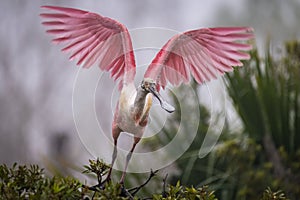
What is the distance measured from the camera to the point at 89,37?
0.95 meters

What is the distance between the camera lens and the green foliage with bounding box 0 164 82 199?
85 cm

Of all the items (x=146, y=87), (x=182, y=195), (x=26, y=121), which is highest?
(x=146, y=87)

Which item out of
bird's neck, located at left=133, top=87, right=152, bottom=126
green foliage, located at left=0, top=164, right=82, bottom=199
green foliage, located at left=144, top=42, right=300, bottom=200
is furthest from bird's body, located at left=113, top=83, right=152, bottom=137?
green foliage, located at left=144, top=42, right=300, bottom=200

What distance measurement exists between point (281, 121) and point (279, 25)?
3.99m

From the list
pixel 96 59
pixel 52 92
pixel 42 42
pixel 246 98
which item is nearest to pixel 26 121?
pixel 52 92

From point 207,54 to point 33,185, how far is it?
338mm

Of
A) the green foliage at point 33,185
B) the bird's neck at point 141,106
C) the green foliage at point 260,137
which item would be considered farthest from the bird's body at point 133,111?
the green foliage at point 260,137

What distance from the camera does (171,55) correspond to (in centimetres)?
90

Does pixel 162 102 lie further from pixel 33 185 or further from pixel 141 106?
pixel 33 185

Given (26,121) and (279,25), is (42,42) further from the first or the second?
(279,25)

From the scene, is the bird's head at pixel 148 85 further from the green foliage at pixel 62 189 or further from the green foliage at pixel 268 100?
the green foliage at pixel 268 100

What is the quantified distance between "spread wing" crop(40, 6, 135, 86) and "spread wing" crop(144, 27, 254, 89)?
0.09 metres

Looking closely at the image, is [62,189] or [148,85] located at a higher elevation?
[148,85]

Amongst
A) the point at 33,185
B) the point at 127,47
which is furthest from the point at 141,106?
the point at 33,185
